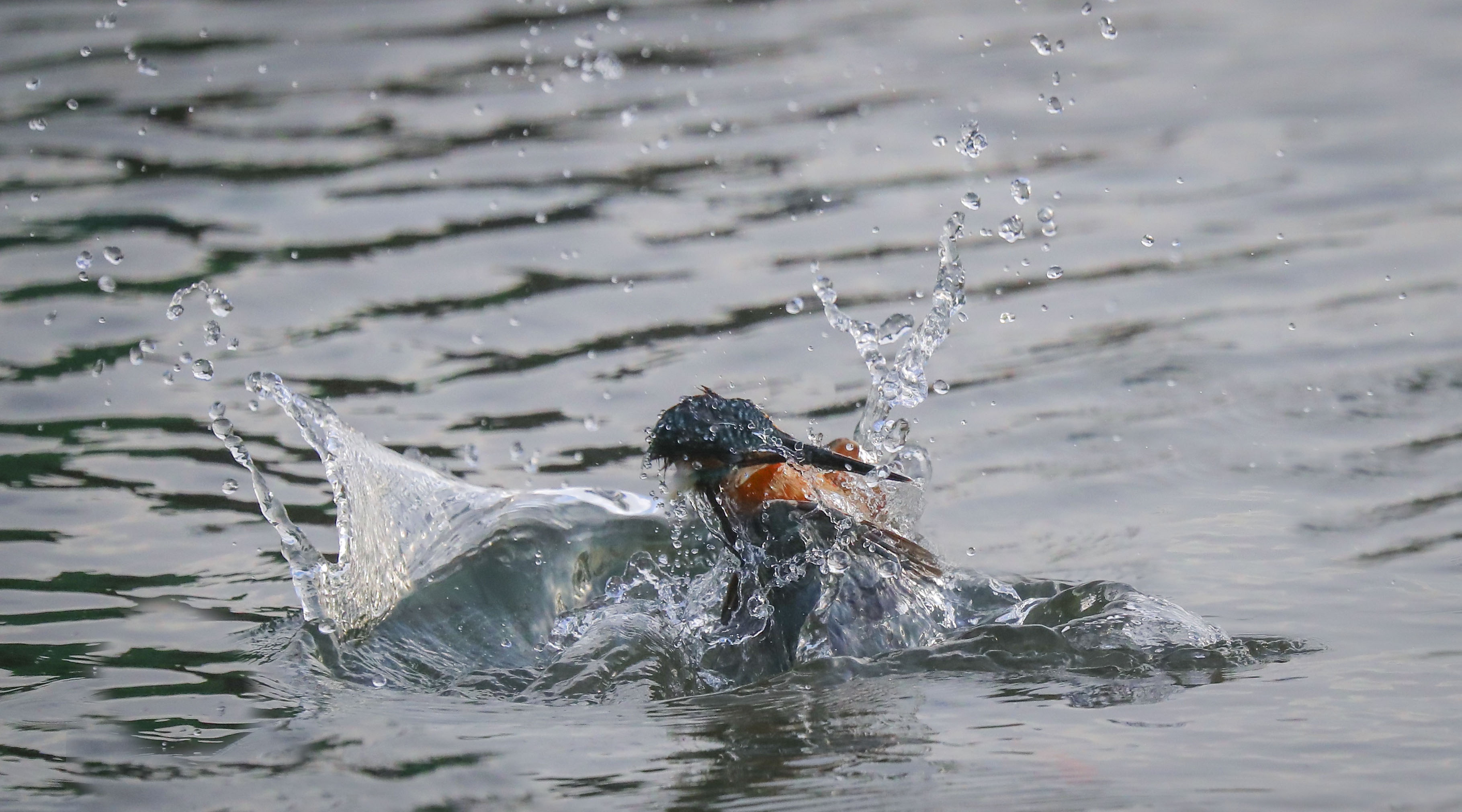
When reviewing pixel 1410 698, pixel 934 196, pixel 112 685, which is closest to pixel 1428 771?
Answer: pixel 1410 698

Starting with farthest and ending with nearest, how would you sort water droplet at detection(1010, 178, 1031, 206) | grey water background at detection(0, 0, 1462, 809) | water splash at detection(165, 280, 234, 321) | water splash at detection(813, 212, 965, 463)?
water droplet at detection(1010, 178, 1031, 206) < water splash at detection(165, 280, 234, 321) < water splash at detection(813, 212, 965, 463) < grey water background at detection(0, 0, 1462, 809)

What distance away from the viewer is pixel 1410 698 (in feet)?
13.4

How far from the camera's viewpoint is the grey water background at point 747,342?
3.90 meters

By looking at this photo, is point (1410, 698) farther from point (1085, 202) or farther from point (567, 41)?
point (567, 41)

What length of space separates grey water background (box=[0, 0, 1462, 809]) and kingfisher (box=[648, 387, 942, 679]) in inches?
15.0

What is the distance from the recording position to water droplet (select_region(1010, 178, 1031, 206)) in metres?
6.89

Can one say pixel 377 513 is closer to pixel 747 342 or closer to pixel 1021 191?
pixel 747 342

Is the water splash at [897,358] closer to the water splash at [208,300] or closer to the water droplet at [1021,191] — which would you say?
the water droplet at [1021,191]

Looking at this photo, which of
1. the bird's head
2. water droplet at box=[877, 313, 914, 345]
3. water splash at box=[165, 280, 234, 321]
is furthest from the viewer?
water splash at box=[165, 280, 234, 321]

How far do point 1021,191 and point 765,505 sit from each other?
3762 mm

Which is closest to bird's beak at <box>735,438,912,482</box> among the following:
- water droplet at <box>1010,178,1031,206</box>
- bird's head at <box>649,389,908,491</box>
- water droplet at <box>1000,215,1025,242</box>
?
bird's head at <box>649,389,908,491</box>

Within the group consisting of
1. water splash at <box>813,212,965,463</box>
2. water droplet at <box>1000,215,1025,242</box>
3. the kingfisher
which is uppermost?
water droplet at <box>1000,215,1025,242</box>

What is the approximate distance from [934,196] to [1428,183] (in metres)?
2.79

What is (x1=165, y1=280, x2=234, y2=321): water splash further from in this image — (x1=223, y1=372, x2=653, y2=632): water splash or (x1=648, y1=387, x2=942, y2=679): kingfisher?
(x1=648, y1=387, x2=942, y2=679): kingfisher
